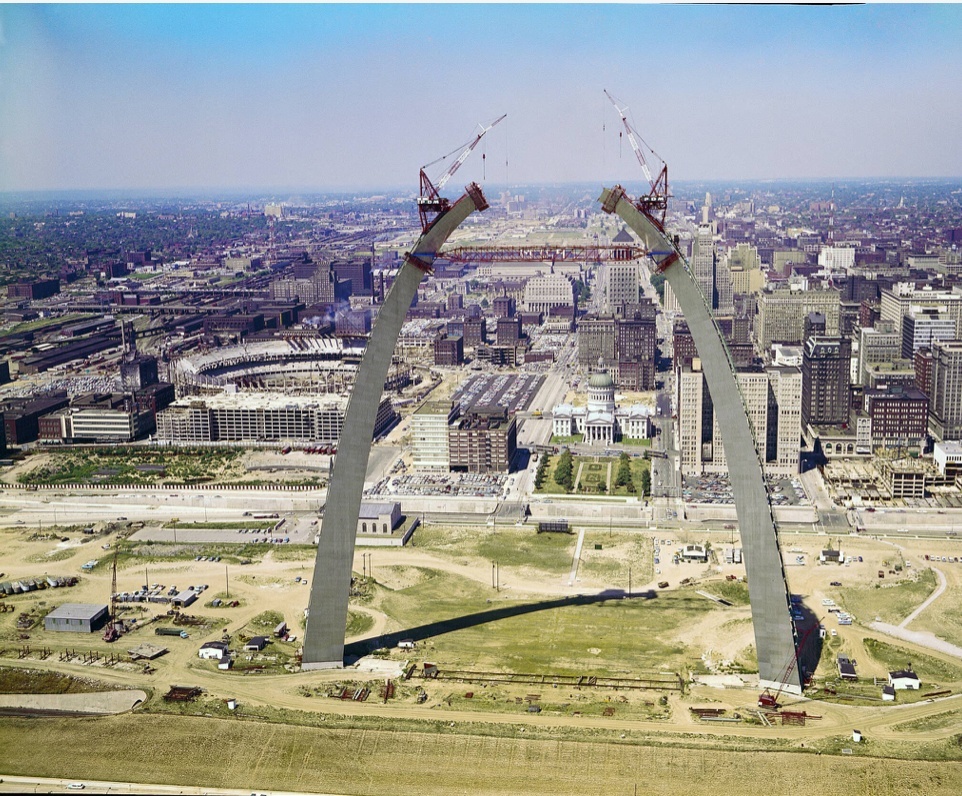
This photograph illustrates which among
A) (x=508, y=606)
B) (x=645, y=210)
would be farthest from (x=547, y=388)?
(x=645, y=210)

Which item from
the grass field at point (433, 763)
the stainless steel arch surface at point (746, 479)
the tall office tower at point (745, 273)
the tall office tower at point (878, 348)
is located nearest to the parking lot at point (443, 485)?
the stainless steel arch surface at point (746, 479)

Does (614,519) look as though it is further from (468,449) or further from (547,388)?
(547,388)

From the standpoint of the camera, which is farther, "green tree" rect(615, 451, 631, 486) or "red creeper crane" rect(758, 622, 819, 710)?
"green tree" rect(615, 451, 631, 486)

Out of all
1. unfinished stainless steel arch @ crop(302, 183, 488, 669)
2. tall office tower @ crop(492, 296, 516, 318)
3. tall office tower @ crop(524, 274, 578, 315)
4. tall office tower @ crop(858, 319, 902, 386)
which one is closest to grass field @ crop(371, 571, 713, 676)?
unfinished stainless steel arch @ crop(302, 183, 488, 669)

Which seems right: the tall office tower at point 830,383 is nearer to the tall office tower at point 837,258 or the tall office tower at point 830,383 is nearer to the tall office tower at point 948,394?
the tall office tower at point 948,394

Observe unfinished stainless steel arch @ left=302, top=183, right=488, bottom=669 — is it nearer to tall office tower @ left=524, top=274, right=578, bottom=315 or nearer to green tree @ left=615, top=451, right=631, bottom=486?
green tree @ left=615, top=451, right=631, bottom=486

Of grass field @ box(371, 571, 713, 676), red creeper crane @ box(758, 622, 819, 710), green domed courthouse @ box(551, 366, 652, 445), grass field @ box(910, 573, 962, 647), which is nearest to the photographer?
red creeper crane @ box(758, 622, 819, 710)

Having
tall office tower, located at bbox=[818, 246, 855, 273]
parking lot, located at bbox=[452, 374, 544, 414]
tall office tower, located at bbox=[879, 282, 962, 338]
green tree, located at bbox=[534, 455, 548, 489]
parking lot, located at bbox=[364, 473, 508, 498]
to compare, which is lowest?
parking lot, located at bbox=[364, 473, 508, 498]
